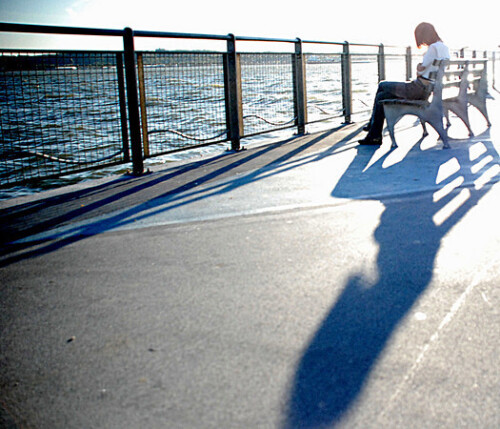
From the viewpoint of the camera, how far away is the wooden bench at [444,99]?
7926mm

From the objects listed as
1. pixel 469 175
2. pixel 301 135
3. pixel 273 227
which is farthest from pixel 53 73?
pixel 301 135

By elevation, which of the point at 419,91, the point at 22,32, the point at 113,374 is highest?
the point at 22,32

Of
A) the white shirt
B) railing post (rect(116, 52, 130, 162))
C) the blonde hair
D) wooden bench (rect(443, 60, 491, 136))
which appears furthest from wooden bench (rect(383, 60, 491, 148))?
railing post (rect(116, 52, 130, 162))

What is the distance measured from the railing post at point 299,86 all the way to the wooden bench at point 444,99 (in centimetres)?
228

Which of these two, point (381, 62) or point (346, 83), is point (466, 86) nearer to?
point (346, 83)

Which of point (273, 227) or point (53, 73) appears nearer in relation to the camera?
point (273, 227)

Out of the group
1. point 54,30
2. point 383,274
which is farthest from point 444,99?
point 383,274

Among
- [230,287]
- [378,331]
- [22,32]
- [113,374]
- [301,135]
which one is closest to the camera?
[113,374]

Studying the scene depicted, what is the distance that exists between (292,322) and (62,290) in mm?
1321

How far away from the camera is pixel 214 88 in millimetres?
8656

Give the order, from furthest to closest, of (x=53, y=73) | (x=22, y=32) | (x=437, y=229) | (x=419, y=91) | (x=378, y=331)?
(x=419, y=91), (x=53, y=73), (x=22, y=32), (x=437, y=229), (x=378, y=331)

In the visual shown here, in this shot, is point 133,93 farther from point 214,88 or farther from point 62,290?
point 62,290

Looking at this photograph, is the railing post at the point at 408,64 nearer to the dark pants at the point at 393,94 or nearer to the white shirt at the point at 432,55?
the dark pants at the point at 393,94

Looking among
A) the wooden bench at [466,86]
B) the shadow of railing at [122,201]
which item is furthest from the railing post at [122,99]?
the wooden bench at [466,86]
